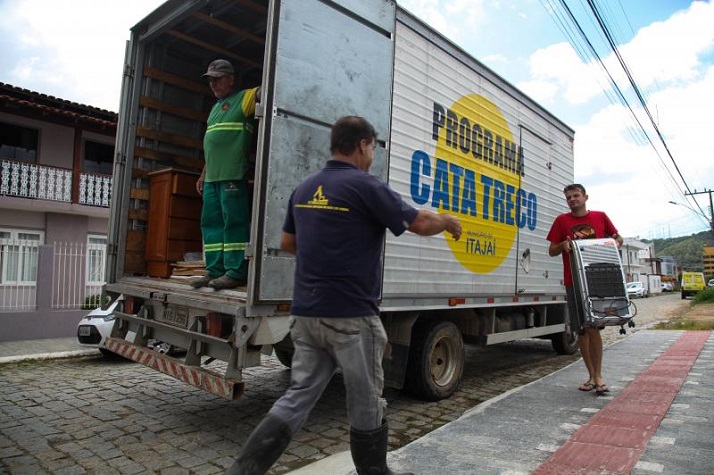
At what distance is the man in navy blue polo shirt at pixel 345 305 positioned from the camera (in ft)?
7.76

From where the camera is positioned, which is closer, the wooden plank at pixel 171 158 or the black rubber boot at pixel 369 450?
the black rubber boot at pixel 369 450

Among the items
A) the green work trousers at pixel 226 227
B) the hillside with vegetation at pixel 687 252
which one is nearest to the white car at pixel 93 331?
the green work trousers at pixel 226 227

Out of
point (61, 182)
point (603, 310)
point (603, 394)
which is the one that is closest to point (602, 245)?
point (603, 310)

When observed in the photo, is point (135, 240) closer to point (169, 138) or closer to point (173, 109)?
A: point (169, 138)

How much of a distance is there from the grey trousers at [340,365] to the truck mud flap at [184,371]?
41.0 inches

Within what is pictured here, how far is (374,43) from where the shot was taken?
14.0ft

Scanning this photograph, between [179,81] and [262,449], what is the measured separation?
4.45 meters

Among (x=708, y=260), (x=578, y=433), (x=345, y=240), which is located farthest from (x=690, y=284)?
(x=345, y=240)

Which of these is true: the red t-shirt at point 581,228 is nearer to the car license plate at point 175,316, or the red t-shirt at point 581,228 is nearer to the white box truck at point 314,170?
the white box truck at point 314,170

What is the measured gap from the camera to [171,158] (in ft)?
18.2

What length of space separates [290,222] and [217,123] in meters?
2.16

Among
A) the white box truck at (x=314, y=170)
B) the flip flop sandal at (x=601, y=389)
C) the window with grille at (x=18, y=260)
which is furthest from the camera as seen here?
the window with grille at (x=18, y=260)

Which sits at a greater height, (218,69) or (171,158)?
(218,69)

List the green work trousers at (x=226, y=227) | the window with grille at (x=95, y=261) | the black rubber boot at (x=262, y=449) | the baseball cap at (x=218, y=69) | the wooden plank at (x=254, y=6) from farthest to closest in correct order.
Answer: the window with grille at (x=95, y=261), the wooden plank at (x=254, y=6), the baseball cap at (x=218, y=69), the green work trousers at (x=226, y=227), the black rubber boot at (x=262, y=449)
